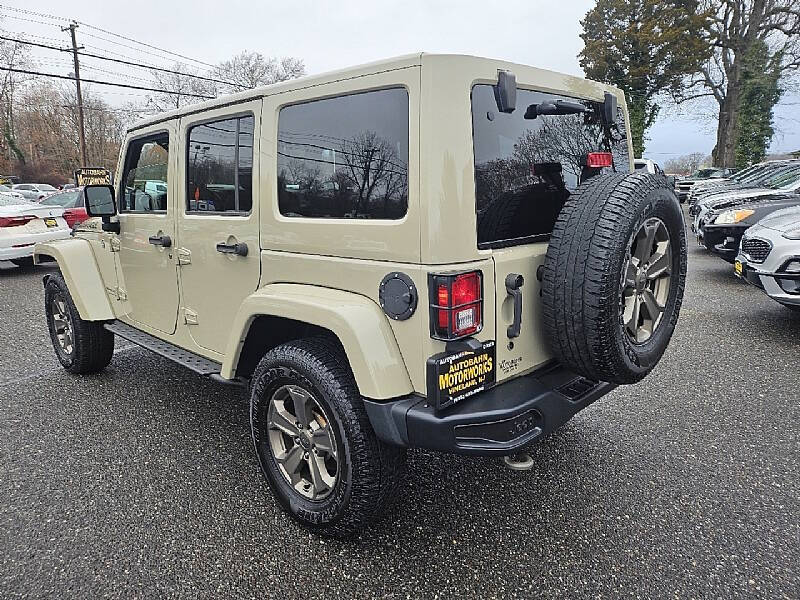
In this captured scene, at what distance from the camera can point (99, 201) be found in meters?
3.70

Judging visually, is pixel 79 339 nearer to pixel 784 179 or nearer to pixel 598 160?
pixel 598 160

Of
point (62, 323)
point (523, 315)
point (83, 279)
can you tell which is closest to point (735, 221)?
point (523, 315)

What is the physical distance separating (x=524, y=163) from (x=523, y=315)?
646mm

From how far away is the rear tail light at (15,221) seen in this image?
904cm

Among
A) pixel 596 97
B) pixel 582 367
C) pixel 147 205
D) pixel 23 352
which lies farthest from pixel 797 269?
pixel 23 352

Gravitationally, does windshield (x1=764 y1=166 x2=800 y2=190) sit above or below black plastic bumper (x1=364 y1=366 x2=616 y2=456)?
above

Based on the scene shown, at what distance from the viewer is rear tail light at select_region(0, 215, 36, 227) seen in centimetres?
904

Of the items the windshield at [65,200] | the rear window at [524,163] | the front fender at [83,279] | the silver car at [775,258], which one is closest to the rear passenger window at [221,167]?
the rear window at [524,163]

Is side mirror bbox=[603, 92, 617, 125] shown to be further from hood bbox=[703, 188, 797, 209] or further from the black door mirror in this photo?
hood bbox=[703, 188, 797, 209]

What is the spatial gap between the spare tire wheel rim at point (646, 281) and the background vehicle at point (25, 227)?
960 centimetres

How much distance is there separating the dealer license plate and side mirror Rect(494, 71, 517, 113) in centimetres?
92

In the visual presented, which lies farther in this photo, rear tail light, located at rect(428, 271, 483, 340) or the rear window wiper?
the rear window wiper

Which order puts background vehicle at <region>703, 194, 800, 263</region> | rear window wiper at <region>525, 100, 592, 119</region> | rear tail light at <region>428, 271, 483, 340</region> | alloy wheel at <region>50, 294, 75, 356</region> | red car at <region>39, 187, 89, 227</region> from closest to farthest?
1. rear tail light at <region>428, 271, 483, 340</region>
2. rear window wiper at <region>525, 100, 592, 119</region>
3. alloy wheel at <region>50, 294, 75, 356</region>
4. background vehicle at <region>703, 194, 800, 263</region>
5. red car at <region>39, 187, 89, 227</region>

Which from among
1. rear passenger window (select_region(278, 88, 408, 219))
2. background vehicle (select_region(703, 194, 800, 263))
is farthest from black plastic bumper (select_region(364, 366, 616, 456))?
background vehicle (select_region(703, 194, 800, 263))
